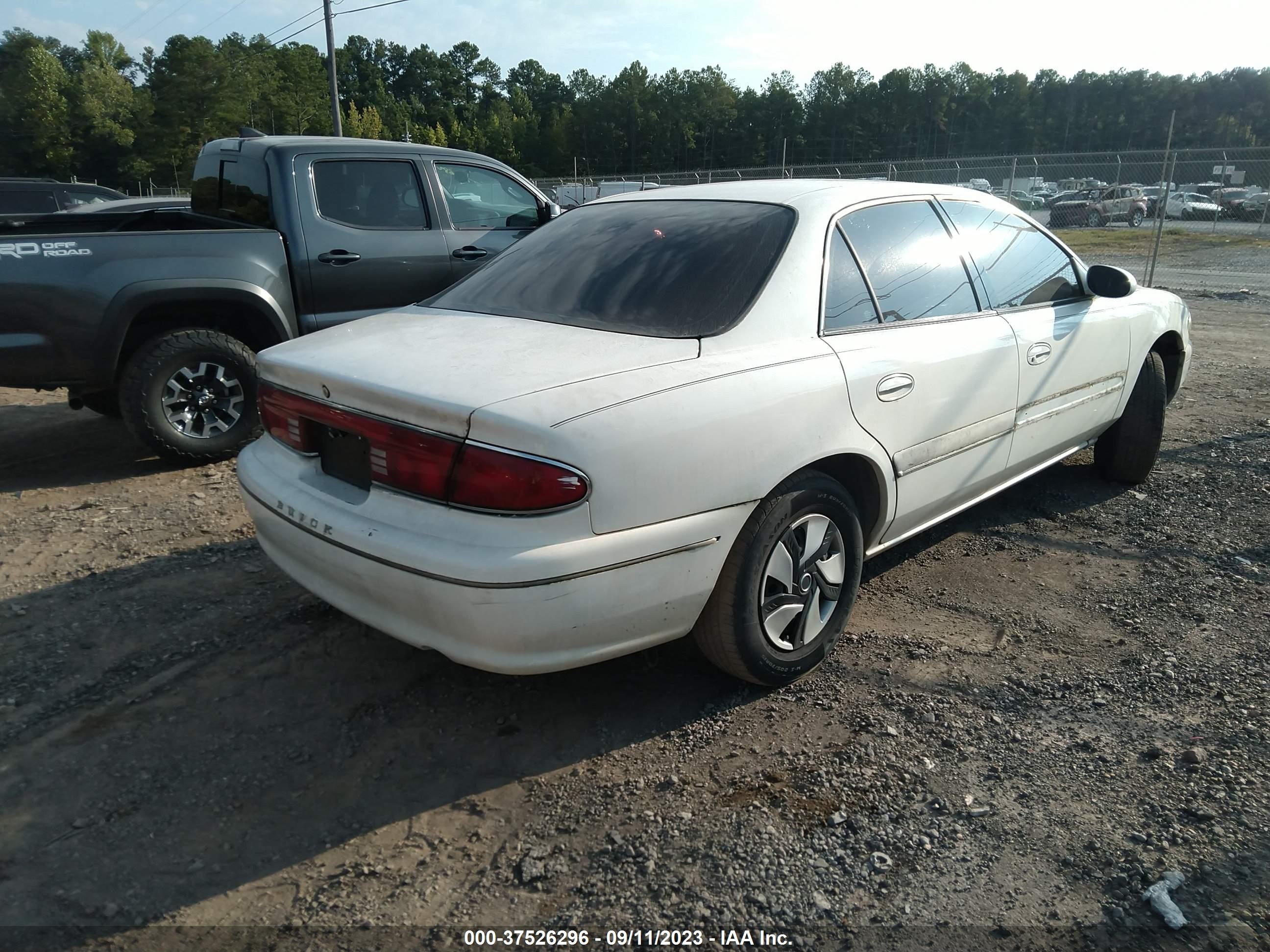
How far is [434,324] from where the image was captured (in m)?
3.24

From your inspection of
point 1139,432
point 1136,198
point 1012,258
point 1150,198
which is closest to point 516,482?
point 1012,258

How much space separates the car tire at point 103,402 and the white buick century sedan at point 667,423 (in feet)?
10.6

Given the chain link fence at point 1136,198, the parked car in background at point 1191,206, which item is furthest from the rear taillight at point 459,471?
the parked car in background at point 1191,206

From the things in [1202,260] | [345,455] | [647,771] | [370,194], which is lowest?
[647,771]

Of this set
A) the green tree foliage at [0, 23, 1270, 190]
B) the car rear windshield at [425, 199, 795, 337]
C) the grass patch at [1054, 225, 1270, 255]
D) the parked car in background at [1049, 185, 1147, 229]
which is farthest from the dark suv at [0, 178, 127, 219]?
the green tree foliage at [0, 23, 1270, 190]

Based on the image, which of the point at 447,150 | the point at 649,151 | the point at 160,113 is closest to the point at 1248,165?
the point at 447,150

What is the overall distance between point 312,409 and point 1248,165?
22515 millimetres

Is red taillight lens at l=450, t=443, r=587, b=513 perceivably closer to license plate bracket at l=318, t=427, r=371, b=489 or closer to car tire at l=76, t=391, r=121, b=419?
license plate bracket at l=318, t=427, r=371, b=489

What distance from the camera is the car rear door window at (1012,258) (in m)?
3.93

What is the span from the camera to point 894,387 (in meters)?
3.23

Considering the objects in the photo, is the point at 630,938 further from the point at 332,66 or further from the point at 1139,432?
the point at 332,66

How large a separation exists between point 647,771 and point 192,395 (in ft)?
13.4

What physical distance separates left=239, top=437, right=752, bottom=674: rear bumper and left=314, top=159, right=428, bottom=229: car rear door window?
12.5 ft

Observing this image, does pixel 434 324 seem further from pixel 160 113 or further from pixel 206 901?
pixel 160 113
